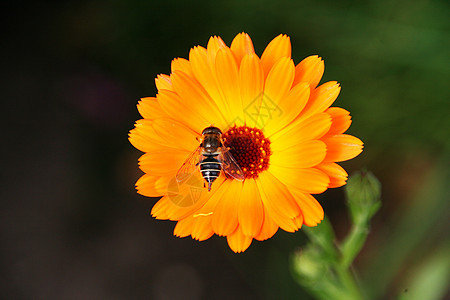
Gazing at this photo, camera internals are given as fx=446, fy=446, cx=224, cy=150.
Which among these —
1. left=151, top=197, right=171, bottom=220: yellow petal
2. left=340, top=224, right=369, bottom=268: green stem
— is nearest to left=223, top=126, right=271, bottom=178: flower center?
left=151, top=197, right=171, bottom=220: yellow petal

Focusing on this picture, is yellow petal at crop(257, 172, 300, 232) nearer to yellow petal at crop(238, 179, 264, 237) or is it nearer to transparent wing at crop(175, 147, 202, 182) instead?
yellow petal at crop(238, 179, 264, 237)

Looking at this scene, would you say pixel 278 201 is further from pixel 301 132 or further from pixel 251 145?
pixel 251 145

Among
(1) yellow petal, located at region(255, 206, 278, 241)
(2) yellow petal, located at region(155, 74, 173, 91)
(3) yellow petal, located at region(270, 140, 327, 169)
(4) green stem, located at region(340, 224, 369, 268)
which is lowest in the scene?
(4) green stem, located at region(340, 224, 369, 268)

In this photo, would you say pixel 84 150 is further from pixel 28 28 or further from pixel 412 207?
pixel 412 207

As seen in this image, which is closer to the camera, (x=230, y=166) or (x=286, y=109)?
(x=286, y=109)

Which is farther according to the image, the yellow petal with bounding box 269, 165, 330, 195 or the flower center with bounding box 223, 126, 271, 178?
the flower center with bounding box 223, 126, 271, 178

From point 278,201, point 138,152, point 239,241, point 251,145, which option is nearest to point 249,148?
point 251,145

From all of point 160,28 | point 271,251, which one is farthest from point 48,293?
point 160,28
